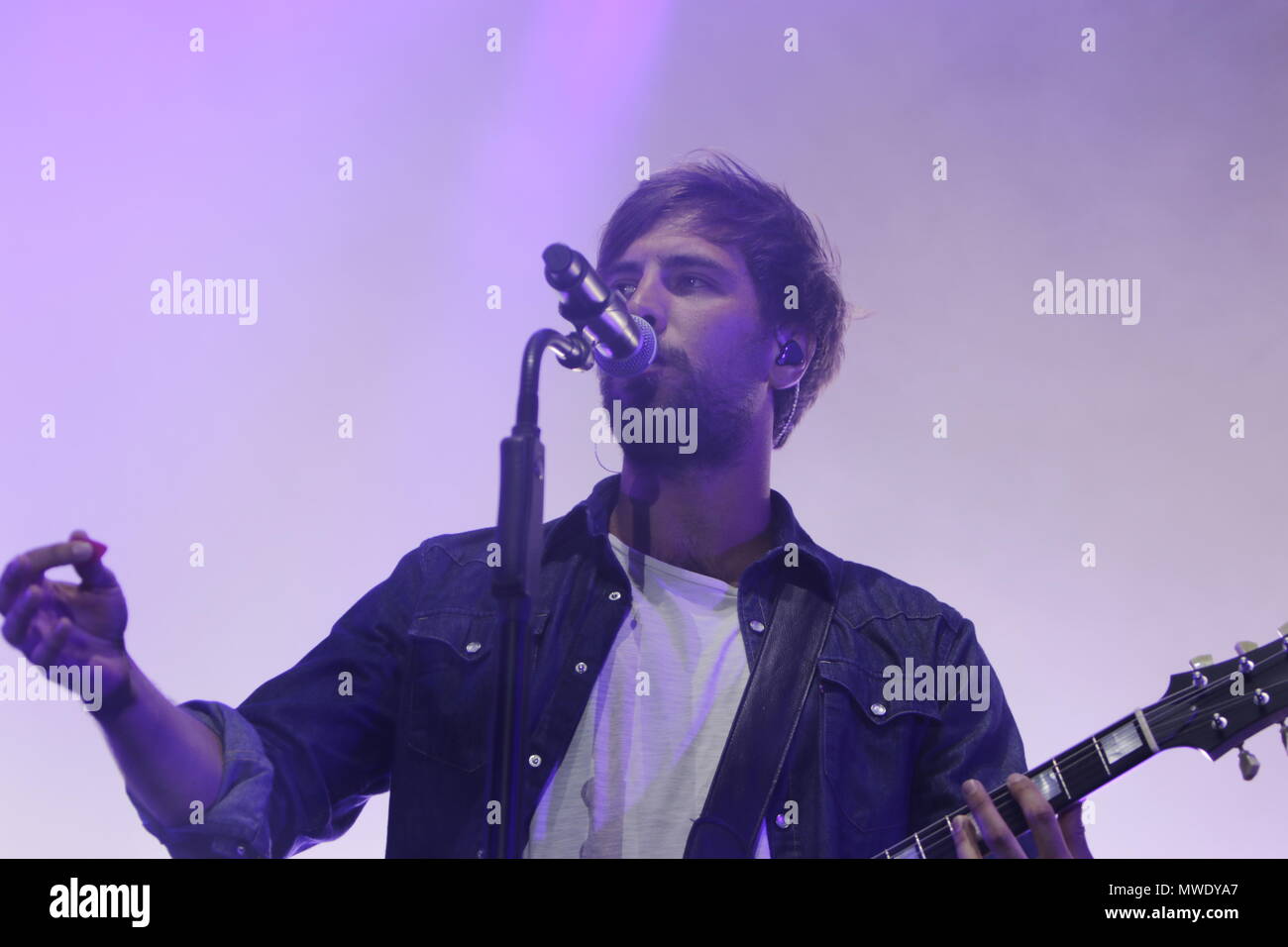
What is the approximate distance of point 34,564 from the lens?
5.11ft

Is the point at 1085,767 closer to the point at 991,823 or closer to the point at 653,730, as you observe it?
the point at 991,823

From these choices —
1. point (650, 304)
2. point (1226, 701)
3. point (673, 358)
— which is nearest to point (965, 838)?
point (1226, 701)

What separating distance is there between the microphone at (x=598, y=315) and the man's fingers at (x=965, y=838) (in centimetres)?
93

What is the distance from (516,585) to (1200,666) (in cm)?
116

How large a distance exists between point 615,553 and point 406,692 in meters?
0.47

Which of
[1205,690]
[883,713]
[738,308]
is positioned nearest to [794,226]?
[738,308]

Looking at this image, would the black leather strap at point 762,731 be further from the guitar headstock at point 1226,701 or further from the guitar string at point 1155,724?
the guitar headstock at point 1226,701

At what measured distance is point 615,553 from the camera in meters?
2.38

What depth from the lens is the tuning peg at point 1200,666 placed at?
2.00 meters

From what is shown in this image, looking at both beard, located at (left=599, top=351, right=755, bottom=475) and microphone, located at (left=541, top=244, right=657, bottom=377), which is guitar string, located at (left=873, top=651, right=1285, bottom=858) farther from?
microphone, located at (left=541, top=244, right=657, bottom=377)

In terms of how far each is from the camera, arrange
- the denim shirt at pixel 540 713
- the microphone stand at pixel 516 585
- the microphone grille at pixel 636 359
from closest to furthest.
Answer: the microphone stand at pixel 516 585
the microphone grille at pixel 636 359
the denim shirt at pixel 540 713

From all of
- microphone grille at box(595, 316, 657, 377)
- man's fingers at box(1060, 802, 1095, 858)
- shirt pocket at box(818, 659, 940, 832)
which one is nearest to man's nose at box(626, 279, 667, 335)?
microphone grille at box(595, 316, 657, 377)

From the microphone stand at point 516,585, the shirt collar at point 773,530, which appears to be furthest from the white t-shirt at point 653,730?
the microphone stand at point 516,585

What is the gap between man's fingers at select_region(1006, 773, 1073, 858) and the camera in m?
1.96
